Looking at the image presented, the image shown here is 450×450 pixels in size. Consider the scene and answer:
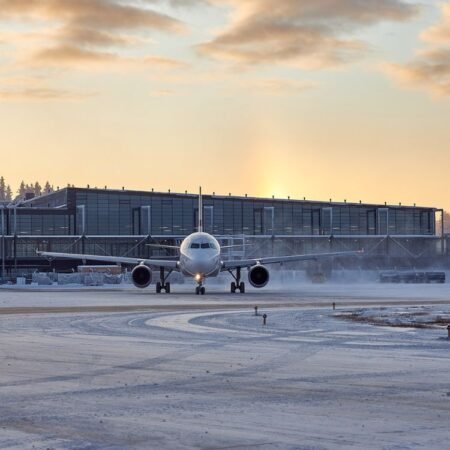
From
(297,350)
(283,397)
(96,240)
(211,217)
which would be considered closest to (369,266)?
(211,217)

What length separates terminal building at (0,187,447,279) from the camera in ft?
458

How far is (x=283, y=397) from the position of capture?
17.2m

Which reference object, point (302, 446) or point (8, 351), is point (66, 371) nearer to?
point (8, 351)

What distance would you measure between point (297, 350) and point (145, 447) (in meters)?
13.6

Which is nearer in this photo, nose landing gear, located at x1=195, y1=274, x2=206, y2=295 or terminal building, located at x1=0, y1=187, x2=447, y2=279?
nose landing gear, located at x1=195, y1=274, x2=206, y2=295

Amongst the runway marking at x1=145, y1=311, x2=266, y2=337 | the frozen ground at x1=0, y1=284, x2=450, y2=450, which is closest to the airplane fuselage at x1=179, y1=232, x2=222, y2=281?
the runway marking at x1=145, y1=311, x2=266, y2=337

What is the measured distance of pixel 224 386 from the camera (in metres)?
18.8

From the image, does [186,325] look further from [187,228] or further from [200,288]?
[187,228]

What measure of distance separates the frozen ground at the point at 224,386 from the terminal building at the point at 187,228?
334ft

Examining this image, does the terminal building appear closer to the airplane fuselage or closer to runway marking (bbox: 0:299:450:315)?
the airplane fuselage

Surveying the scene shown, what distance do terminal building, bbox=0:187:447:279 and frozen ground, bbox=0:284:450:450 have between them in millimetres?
101877

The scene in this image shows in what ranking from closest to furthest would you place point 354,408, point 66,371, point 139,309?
point 354,408
point 66,371
point 139,309

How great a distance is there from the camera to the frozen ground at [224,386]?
13.5 m

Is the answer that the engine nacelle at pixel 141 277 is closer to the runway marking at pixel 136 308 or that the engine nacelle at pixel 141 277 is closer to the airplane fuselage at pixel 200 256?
the airplane fuselage at pixel 200 256
